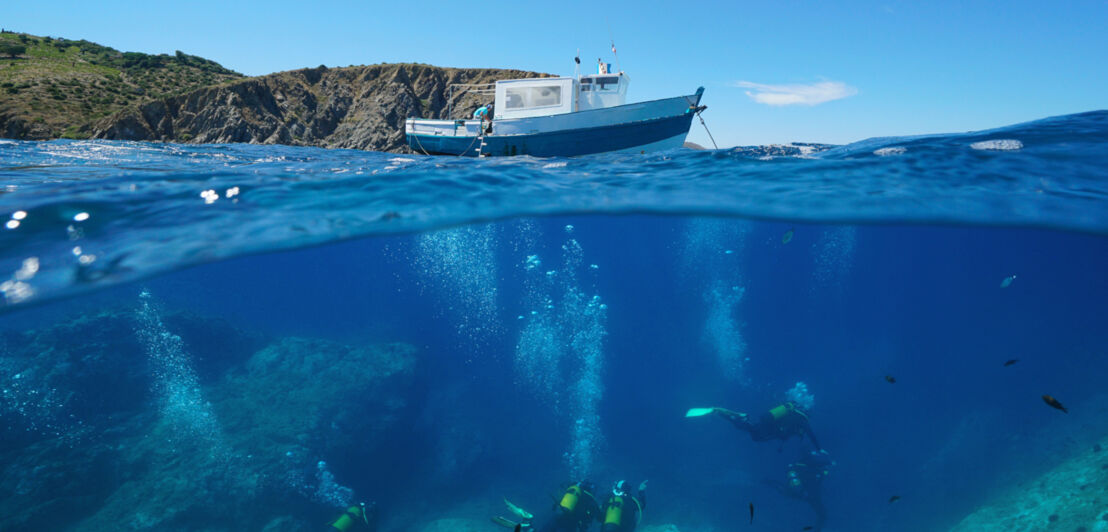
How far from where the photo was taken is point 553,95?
74.4ft

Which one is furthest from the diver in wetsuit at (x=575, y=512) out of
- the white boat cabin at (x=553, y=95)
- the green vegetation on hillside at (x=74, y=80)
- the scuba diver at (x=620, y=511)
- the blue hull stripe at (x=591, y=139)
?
the green vegetation on hillside at (x=74, y=80)

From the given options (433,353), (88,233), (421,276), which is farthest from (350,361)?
(88,233)

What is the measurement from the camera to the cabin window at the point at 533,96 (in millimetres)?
22672

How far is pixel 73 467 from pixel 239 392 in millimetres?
4026

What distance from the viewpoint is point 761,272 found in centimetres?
2762

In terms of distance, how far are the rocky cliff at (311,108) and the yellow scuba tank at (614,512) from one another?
39947 mm

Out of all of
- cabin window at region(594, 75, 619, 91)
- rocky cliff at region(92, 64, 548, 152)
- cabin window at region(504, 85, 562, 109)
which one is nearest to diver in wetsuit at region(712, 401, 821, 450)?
cabin window at region(504, 85, 562, 109)

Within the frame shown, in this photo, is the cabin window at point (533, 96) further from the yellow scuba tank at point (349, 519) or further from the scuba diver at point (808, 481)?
the yellow scuba tank at point (349, 519)

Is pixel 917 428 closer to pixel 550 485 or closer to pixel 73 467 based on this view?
pixel 550 485

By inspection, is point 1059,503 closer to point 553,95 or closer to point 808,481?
point 808,481

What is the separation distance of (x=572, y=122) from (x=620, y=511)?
1649 cm

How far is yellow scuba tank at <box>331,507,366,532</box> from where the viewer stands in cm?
1011

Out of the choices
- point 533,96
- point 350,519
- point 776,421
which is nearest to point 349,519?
point 350,519

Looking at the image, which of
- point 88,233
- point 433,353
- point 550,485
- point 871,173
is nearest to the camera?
point 88,233
